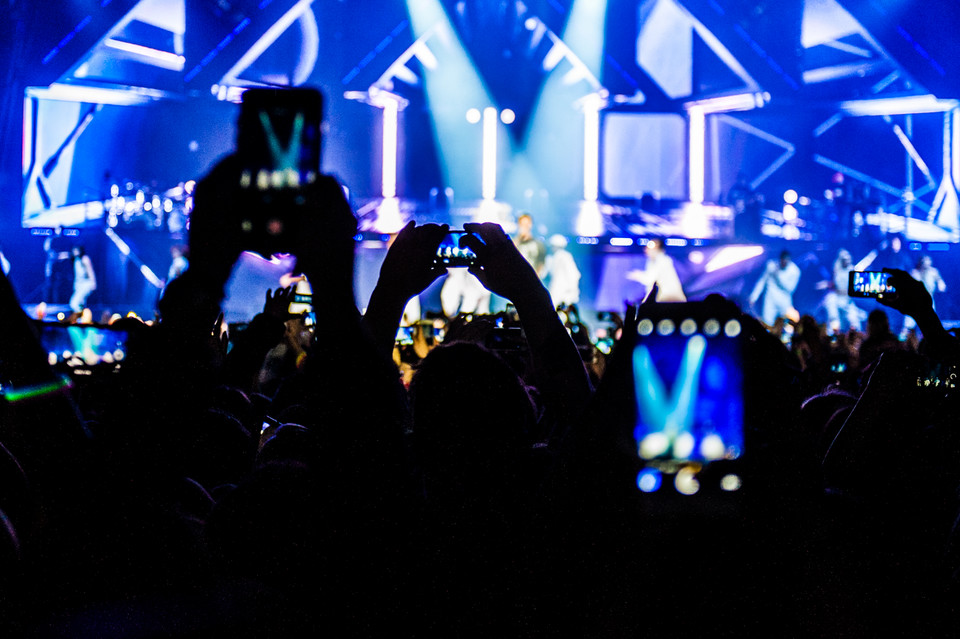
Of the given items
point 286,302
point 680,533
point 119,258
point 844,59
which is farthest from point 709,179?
point 680,533

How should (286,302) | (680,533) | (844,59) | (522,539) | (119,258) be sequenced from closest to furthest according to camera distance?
(680,533) → (522,539) → (286,302) → (119,258) → (844,59)

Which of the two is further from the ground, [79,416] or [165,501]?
[79,416]

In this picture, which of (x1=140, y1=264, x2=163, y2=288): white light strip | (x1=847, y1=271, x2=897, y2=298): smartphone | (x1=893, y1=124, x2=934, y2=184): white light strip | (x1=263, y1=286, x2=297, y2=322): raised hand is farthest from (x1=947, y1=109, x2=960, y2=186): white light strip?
(x1=263, y1=286, x2=297, y2=322): raised hand

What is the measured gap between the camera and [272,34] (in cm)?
1255

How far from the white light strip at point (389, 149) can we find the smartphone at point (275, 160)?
465 inches

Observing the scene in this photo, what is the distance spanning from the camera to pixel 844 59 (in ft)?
43.1

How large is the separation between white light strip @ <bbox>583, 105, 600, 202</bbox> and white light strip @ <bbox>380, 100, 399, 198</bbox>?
10.3 ft

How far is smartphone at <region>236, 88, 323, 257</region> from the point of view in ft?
3.47

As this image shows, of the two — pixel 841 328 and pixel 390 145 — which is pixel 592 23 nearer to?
pixel 390 145

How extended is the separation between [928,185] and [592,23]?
247 inches

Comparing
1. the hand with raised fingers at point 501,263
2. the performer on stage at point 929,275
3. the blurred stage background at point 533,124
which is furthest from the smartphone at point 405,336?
the performer on stage at point 929,275

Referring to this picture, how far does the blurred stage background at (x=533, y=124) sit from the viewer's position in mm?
12180

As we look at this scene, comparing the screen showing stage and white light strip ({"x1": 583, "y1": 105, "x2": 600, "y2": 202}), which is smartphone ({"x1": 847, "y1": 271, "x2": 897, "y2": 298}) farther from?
the screen showing stage

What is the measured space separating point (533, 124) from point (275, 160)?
40.3 ft
